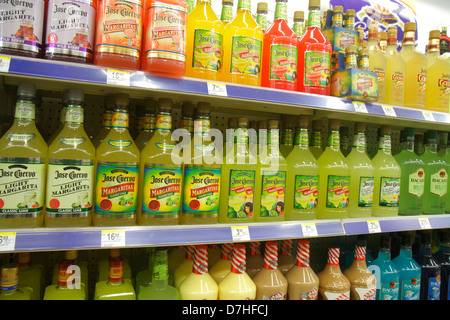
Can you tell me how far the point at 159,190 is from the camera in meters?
1.16

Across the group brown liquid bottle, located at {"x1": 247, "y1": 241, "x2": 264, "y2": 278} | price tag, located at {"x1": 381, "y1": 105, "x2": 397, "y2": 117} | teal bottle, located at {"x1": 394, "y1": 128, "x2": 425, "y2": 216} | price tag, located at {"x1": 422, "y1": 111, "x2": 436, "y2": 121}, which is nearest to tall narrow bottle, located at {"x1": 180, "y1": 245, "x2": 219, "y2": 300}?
brown liquid bottle, located at {"x1": 247, "y1": 241, "x2": 264, "y2": 278}

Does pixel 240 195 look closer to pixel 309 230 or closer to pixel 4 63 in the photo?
pixel 309 230

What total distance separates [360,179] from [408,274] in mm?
617

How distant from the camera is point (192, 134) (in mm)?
1358

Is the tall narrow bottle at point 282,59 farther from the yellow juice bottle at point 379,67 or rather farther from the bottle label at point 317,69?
the yellow juice bottle at point 379,67

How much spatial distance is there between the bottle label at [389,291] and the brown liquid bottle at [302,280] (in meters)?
0.43

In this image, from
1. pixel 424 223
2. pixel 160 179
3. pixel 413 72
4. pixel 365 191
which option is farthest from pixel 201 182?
pixel 413 72

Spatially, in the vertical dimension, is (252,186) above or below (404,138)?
below

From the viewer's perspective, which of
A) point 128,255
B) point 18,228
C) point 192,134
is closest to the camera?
point 18,228

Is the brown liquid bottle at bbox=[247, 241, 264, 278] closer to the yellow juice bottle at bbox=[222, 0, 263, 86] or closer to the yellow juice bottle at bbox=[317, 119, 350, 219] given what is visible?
the yellow juice bottle at bbox=[317, 119, 350, 219]

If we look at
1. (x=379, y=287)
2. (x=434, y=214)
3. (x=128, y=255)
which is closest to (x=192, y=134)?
(x=128, y=255)

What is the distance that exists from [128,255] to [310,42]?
1.37 m

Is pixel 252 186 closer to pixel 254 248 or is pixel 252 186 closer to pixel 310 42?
pixel 254 248

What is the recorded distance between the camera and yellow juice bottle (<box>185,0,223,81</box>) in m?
1.25
